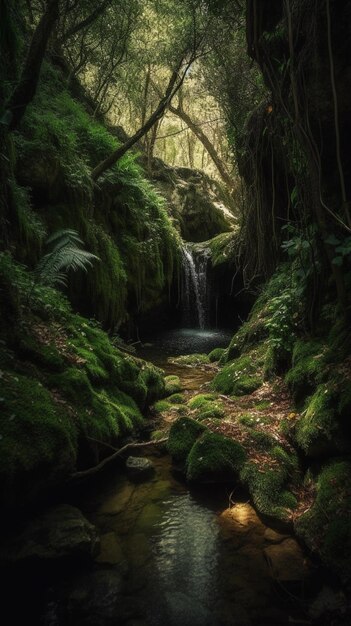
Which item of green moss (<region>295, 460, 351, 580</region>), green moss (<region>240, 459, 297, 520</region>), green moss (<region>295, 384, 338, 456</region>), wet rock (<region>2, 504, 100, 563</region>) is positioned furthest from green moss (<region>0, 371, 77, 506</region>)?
green moss (<region>295, 384, 338, 456</region>)

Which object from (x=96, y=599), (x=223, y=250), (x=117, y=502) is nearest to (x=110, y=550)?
(x=96, y=599)

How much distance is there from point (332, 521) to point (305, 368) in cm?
197

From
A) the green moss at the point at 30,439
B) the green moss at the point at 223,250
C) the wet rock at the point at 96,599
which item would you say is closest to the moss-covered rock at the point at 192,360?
the green moss at the point at 223,250

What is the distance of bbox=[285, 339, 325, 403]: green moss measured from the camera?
4562 mm

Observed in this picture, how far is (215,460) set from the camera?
14.3 feet

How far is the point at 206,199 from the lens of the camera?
19812 mm

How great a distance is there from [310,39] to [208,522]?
16.6ft

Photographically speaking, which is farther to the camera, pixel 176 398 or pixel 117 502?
pixel 176 398

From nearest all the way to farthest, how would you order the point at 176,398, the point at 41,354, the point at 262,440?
the point at 41,354
the point at 262,440
the point at 176,398

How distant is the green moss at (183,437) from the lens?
15.7 feet

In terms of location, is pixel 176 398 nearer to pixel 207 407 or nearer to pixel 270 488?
pixel 207 407

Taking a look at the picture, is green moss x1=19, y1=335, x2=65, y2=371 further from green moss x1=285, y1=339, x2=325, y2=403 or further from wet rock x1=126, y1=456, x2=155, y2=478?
green moss x1=285, y1=339, x2=325, y2=403

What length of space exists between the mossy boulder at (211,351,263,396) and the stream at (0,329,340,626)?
222cm

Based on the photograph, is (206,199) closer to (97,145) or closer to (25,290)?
(97,145)
